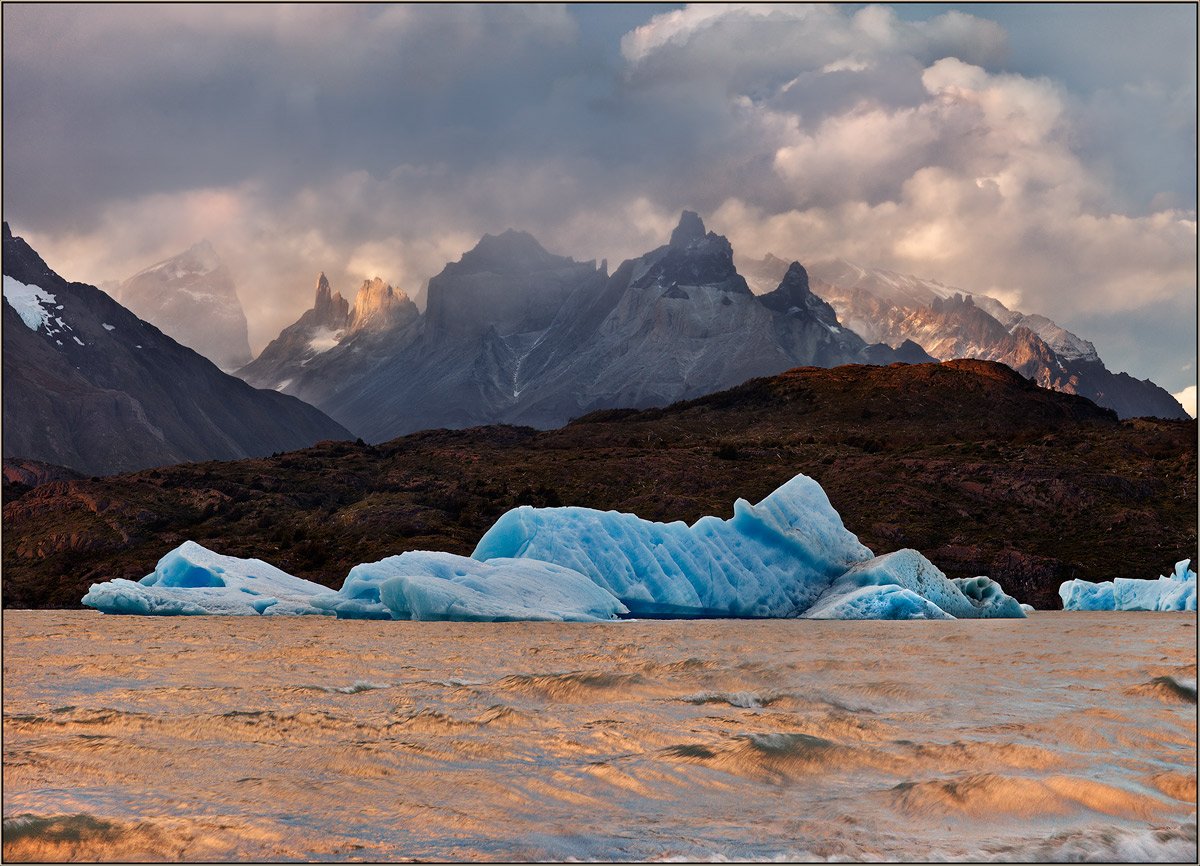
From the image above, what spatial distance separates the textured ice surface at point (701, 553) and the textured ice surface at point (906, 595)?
1.24 metres

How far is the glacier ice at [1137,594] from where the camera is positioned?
1661 inches

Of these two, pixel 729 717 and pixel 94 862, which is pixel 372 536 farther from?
pixel 94 862

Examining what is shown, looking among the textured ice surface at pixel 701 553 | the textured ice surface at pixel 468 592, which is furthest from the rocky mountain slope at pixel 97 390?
the textured ice surface at pixel 701 553

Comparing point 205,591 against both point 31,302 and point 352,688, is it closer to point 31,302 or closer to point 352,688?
point 352,688

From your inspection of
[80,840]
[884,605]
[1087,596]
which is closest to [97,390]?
[1087,596]

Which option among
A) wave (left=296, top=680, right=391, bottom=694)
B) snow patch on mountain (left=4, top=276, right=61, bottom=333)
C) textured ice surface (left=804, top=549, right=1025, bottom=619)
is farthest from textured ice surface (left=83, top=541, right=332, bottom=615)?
snow patch on mountain (left=4, top=276, right=61, bottom=333)

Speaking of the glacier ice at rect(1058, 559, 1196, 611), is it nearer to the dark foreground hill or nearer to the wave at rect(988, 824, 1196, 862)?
the dark foreground hill

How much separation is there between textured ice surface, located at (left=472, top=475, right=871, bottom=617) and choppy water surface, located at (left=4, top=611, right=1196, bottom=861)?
17.5m

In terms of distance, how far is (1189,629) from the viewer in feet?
94.7

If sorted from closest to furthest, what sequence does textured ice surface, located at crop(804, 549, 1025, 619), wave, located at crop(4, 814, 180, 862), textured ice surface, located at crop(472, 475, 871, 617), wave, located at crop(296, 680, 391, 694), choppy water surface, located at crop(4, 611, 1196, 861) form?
wave, located at crop(4, 814, 180, 862)
choppy water surface, located at crop(4, 611, 1196, 861)
wave, located at crop(296, 680, 391, 694)
textured ice surface, located at crop(804, 549, 1025, 619)
textured ice surface, located at crop(472, 475, 871, 617)

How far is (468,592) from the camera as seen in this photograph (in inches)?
1232

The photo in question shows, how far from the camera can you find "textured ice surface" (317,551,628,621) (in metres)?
31.0

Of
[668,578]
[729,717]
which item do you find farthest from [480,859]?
[668,578]

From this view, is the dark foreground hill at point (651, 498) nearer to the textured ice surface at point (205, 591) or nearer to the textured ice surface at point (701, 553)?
the textured ice surface at point (205, 591)
